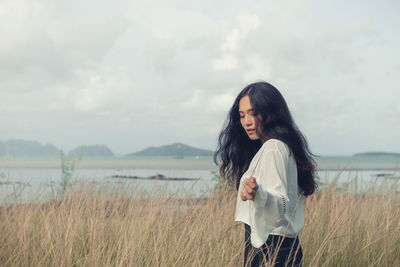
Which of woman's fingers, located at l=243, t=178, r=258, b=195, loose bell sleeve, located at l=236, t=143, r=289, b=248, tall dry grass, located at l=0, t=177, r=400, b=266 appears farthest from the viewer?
tall dry grass, located at l=0, t=177, r=400, b=266

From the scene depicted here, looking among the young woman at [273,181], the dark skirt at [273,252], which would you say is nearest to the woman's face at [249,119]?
the young woman at [273,181]

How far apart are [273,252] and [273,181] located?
440 millimetres

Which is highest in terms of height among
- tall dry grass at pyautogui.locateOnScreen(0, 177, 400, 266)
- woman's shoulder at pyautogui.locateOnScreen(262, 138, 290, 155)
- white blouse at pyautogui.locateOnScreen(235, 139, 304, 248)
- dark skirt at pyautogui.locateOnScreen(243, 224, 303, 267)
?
woman's shoulder at pyautogui.locateOnScreen(262, 138, 290, 155)

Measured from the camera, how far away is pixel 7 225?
407 centimetres

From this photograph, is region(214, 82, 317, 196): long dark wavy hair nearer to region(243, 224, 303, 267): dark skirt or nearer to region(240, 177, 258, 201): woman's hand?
region(243, 224, 303, 267): dark skirt

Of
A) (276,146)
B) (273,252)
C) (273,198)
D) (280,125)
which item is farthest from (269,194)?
(280,125)

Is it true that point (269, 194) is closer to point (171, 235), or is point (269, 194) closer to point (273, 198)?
point (273, 198)

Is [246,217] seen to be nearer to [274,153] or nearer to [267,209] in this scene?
[267,209]

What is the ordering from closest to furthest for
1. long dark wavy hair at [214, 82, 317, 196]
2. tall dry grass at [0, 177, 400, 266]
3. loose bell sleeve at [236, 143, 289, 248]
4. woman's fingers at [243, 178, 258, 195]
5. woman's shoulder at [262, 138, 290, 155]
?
woman's fingers at [243, 178, 258, 195]
loose bell sleeve at [236, 143, 289, 248]
woman's shoulder at [262, 138, 290, 155]
long dark wavy hair at [214, 82, 317, 196]
tall dry grass at [0, 177, 400, 266]

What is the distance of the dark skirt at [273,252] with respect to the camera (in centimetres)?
225

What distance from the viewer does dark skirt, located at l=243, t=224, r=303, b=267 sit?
2.25 m

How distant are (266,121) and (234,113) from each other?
441 mm

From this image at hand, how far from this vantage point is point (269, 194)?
6.75 feet

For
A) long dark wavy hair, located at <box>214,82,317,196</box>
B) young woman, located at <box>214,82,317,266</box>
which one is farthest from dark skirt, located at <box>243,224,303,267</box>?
long dark wavy hair, located at <box>214,82,317,196</box>
